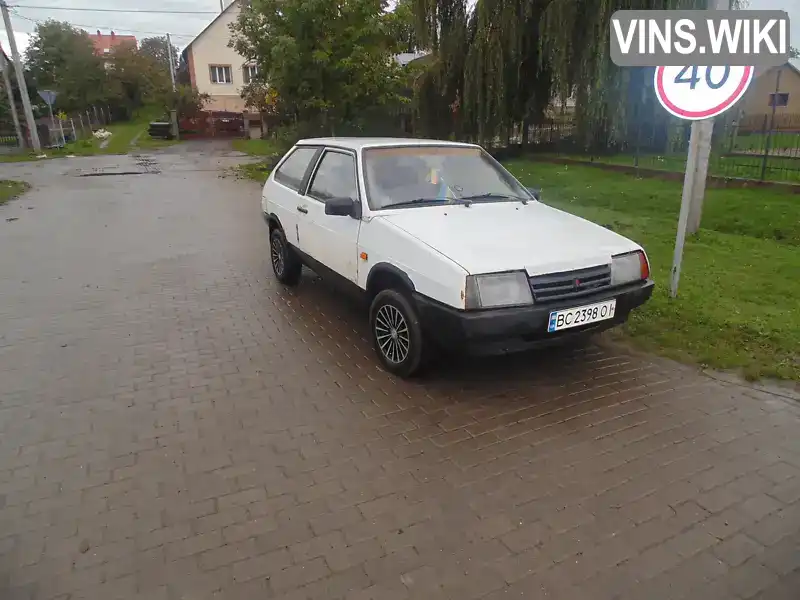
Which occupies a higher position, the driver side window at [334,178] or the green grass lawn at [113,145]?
the driver side window at [334,178]

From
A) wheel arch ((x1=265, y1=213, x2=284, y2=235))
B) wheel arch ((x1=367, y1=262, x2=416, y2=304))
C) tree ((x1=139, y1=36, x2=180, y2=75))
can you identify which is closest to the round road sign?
wheel arch ((x1=367, y1=262, x2=416, y2=304))

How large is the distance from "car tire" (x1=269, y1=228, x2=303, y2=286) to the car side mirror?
1694 millimetres

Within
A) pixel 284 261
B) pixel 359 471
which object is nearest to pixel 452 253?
pixel 359 471

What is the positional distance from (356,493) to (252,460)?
70cm

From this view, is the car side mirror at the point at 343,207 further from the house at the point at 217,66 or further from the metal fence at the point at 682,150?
→ the house at the point at 217,66

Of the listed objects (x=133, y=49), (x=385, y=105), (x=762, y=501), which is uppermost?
(x=133, y=49)

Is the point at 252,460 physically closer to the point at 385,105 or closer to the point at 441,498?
the point at 441,498

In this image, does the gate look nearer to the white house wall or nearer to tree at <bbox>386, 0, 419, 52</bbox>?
the white house wall

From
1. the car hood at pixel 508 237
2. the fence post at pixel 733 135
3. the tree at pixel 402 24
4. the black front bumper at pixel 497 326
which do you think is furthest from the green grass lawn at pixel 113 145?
the black front bumper at pixel 497 326

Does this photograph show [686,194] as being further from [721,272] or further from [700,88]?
[721,272]

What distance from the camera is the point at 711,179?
11.1m

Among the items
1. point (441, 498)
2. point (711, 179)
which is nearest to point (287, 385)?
point (441, 498)

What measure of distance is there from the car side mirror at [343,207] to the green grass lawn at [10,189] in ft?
40.6

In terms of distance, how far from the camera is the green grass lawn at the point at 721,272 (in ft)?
15.3
